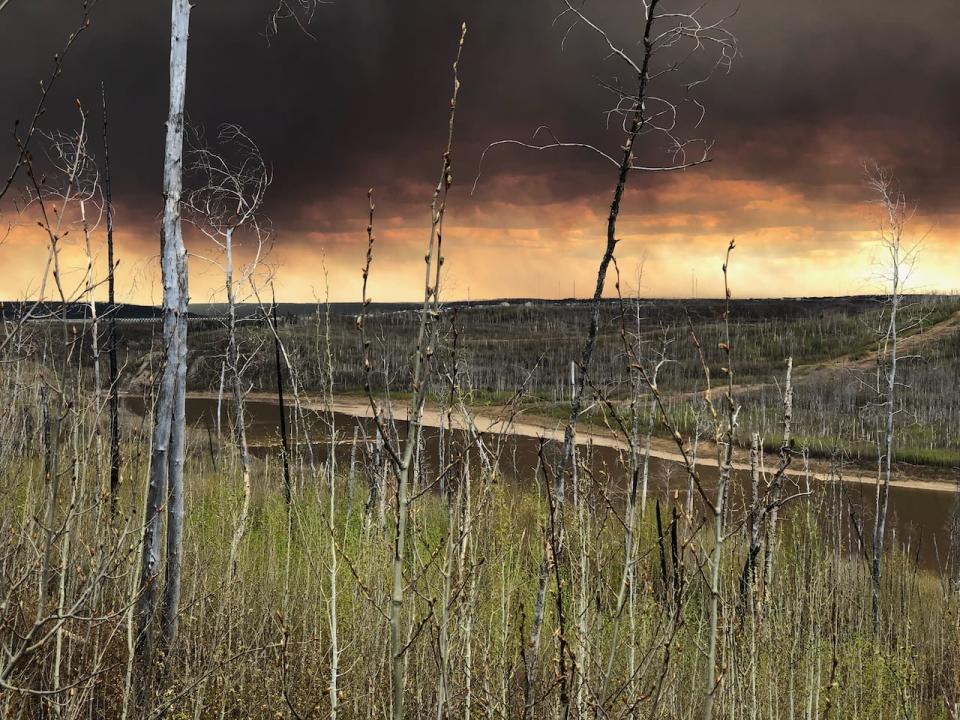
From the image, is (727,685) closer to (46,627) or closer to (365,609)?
(365,609)

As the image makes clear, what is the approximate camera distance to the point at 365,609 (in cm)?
493

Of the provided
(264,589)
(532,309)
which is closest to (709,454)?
(264,589)

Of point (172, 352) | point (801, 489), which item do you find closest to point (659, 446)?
point (801, 489)

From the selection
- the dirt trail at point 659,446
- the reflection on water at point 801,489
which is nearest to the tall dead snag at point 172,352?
the reflection on water at point 801,489

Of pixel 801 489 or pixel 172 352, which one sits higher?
pixel 172 352

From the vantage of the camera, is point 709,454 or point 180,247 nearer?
point 180,247

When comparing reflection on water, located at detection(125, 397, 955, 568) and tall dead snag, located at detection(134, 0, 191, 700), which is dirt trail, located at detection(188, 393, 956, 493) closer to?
reflection on water, located at detection(125, 397, 955, 568)

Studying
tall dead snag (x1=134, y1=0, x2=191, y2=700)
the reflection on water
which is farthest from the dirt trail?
tall dead snag (x1=134, y1=0, x2=191, y2=700)

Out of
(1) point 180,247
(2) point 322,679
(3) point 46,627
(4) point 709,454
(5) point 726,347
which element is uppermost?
(1) point 180,247

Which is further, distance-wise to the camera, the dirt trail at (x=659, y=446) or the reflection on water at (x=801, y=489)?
the dirt trail at (x=659, y=446)

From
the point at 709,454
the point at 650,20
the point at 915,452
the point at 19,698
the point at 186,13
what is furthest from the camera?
the point at 709,454

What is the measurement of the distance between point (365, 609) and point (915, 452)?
106 feet

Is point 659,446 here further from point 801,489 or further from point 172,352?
point 172,352

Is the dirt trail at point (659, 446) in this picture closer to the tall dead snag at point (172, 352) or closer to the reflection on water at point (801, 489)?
the reflection on water at point (801, 489)
